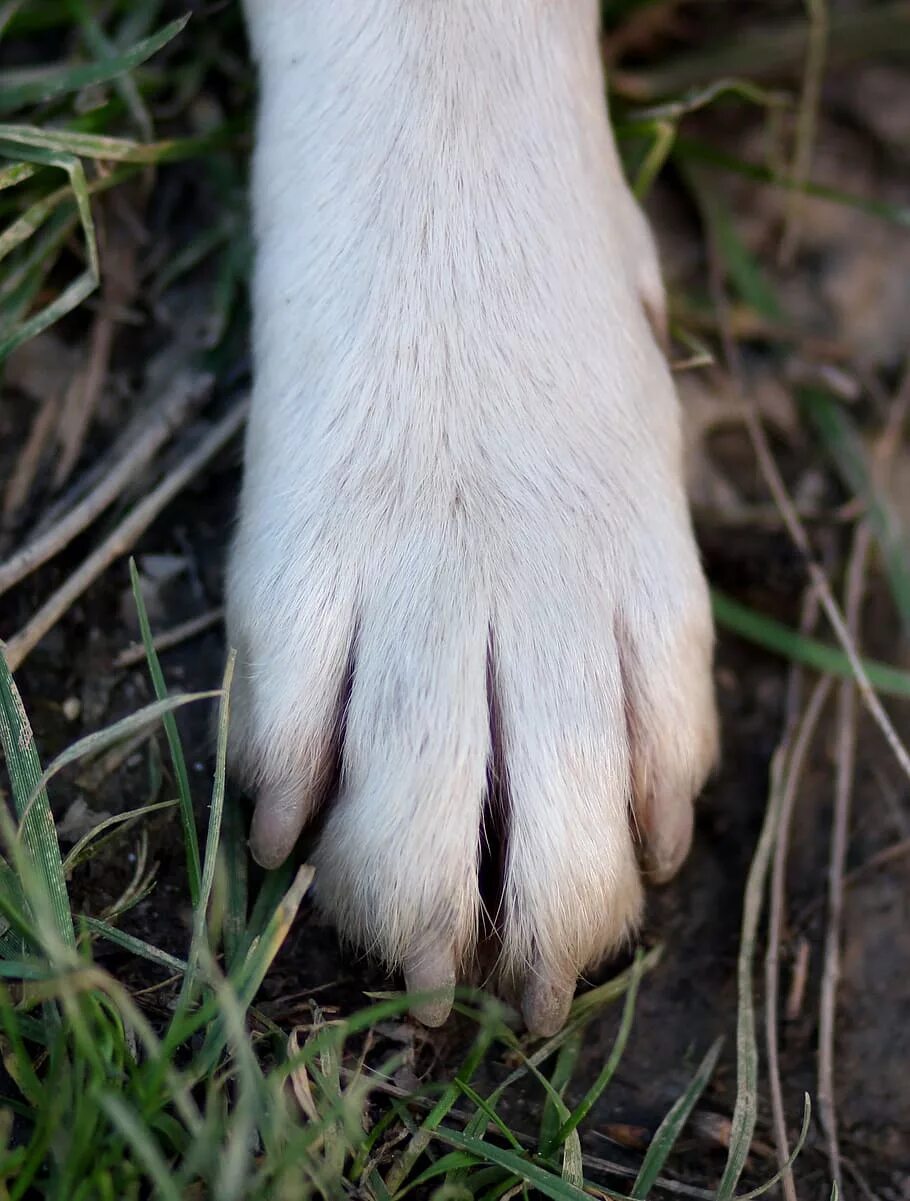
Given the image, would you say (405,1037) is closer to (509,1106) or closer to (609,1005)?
(509,1106)

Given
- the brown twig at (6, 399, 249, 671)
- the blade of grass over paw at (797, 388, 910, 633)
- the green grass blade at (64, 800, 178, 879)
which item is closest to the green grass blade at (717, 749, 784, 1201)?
the blade of grass over paw at (797, 388, 910, 633)

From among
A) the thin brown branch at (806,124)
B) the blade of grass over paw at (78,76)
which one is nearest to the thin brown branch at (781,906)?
the thin brown branch at (806,124)

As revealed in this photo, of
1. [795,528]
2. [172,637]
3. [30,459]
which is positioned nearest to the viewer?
[172,637]

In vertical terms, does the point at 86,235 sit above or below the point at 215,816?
above

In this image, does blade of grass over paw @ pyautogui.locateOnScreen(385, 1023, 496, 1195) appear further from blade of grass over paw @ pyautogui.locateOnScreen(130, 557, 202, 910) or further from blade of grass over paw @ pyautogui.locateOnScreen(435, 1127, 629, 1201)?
blade of grass over paw @ pyautogui.locateOnScreen(130, 557, 202, 910)

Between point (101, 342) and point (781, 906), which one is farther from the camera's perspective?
point (101, 342)

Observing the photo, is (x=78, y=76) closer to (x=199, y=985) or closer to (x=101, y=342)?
(x=101, y=342)

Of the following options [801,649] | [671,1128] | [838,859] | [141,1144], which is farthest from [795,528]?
[141,1144]
